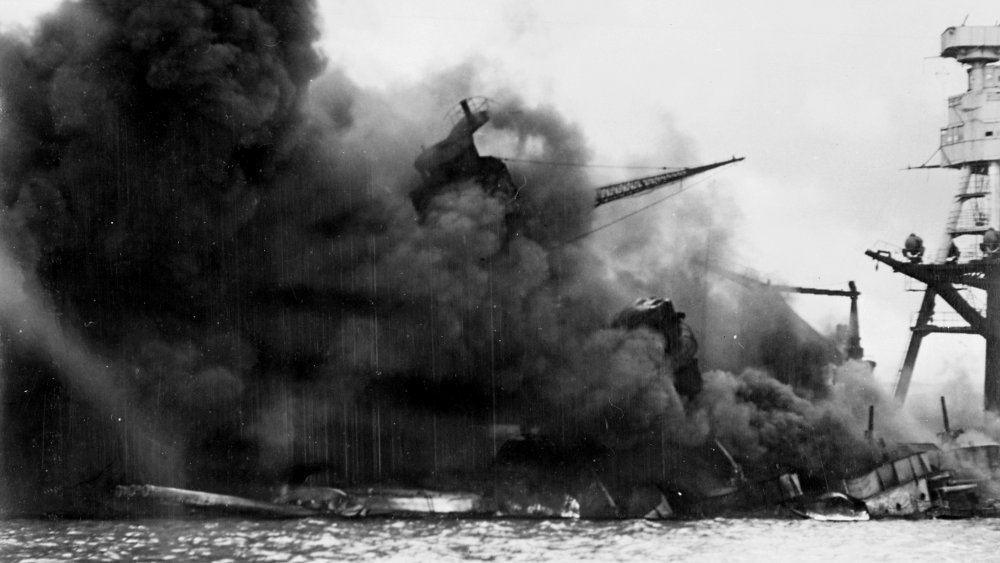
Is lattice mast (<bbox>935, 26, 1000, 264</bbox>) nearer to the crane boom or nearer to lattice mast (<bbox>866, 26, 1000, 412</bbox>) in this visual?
lattice mast (<bbox>866, 26, 1000, 412</bbox>)

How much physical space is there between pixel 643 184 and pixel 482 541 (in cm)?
2364

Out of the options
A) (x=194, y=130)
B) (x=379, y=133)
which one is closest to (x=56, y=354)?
(x=194, y=130)

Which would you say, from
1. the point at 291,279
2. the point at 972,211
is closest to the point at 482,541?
the point at 291,279

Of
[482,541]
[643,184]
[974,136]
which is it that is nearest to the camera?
[482,541]

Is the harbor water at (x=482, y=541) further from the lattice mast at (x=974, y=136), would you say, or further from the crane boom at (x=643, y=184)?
the lattice mast at (x=974, y=136)

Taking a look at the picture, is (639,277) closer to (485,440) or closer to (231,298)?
(485,440)

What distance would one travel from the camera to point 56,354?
48250 millimetres

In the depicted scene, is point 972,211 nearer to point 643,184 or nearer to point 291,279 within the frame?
point 643,184

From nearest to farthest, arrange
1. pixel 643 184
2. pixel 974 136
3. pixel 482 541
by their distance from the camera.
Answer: pixel 482 541 < pixel 643 184 < pixel 974 136

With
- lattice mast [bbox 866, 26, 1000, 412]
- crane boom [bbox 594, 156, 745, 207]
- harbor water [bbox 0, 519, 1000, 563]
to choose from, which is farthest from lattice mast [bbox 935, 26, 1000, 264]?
harbor water [bbox 0, 519, 1000, 563]

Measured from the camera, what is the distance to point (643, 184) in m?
60.4

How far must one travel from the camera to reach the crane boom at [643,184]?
5941cm

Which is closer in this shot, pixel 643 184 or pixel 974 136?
pixel 643 184

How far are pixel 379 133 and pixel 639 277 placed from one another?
52.0 ft
